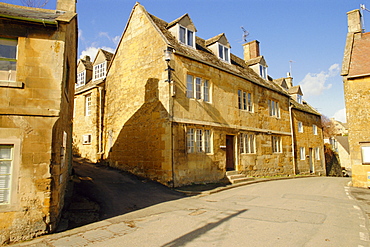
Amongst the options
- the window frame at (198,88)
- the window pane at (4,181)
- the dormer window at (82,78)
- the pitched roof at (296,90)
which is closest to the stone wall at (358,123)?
the window frame at (198,88)

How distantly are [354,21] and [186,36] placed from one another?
1244 centimetres

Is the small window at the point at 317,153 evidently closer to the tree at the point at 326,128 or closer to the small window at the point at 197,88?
the small window at the point at 197,88

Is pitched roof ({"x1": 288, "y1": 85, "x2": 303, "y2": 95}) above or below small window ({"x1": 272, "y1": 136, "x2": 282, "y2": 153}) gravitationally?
above

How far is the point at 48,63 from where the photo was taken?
22.7ft

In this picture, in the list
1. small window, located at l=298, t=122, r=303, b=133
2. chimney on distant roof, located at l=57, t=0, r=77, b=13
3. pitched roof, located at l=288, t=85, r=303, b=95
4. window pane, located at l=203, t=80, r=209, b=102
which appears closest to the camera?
chimney on distant roof, located at l=57, t=0, r=77, b=13

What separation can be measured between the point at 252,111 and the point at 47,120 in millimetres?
14149

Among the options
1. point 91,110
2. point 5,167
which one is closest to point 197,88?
point 91,110

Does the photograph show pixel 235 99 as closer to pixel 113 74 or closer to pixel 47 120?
pixel 113 74

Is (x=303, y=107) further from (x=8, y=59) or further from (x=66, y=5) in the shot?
(x=8, y=59)

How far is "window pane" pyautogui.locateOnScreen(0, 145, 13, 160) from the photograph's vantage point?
625 cm

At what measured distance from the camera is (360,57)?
53.3ft

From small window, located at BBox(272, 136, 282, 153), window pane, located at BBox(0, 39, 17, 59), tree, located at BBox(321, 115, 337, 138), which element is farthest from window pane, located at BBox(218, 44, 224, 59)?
tree, located at BBox(321, 115, 337, 138)

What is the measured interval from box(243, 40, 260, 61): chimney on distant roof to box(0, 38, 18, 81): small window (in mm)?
20968

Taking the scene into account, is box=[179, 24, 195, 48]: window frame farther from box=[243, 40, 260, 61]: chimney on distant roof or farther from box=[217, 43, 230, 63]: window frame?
box=[243, 40, 260, 61]: chimney on distant roof
